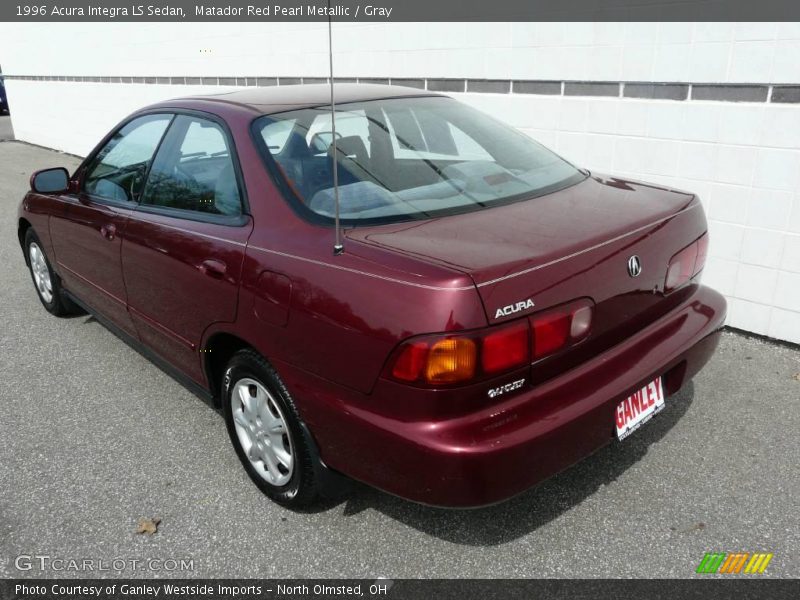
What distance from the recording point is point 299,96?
3.26 metres

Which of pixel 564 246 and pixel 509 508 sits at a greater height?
pixel 564 246

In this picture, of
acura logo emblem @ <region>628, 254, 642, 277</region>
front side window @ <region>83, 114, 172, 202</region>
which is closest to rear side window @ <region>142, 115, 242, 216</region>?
front side window @ <region>83, 114, 172, 202</region>

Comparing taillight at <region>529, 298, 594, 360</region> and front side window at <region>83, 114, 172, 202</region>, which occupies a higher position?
front side window at <region>83, 114, 172, 202</region>

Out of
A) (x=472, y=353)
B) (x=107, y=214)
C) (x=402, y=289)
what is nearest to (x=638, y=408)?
(x=472, y=353)

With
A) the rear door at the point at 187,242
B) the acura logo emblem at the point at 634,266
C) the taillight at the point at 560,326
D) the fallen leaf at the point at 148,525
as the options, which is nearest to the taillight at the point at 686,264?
the acura logo emblem at the point at 634,266

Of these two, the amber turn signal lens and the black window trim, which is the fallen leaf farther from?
the amber turn signal lens

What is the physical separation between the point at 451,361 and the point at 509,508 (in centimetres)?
104

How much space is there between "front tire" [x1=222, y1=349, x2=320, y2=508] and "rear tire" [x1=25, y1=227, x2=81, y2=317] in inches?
102

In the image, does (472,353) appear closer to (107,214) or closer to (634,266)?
(634,266)

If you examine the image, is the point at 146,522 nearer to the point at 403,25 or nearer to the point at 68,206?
the point at 68,206

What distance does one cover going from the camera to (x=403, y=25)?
20.7ft

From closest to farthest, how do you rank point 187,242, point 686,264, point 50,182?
point 686,264 → point 187,242 → point 50,182

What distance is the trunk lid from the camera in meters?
2.09

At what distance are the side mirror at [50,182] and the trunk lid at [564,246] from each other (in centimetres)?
276
